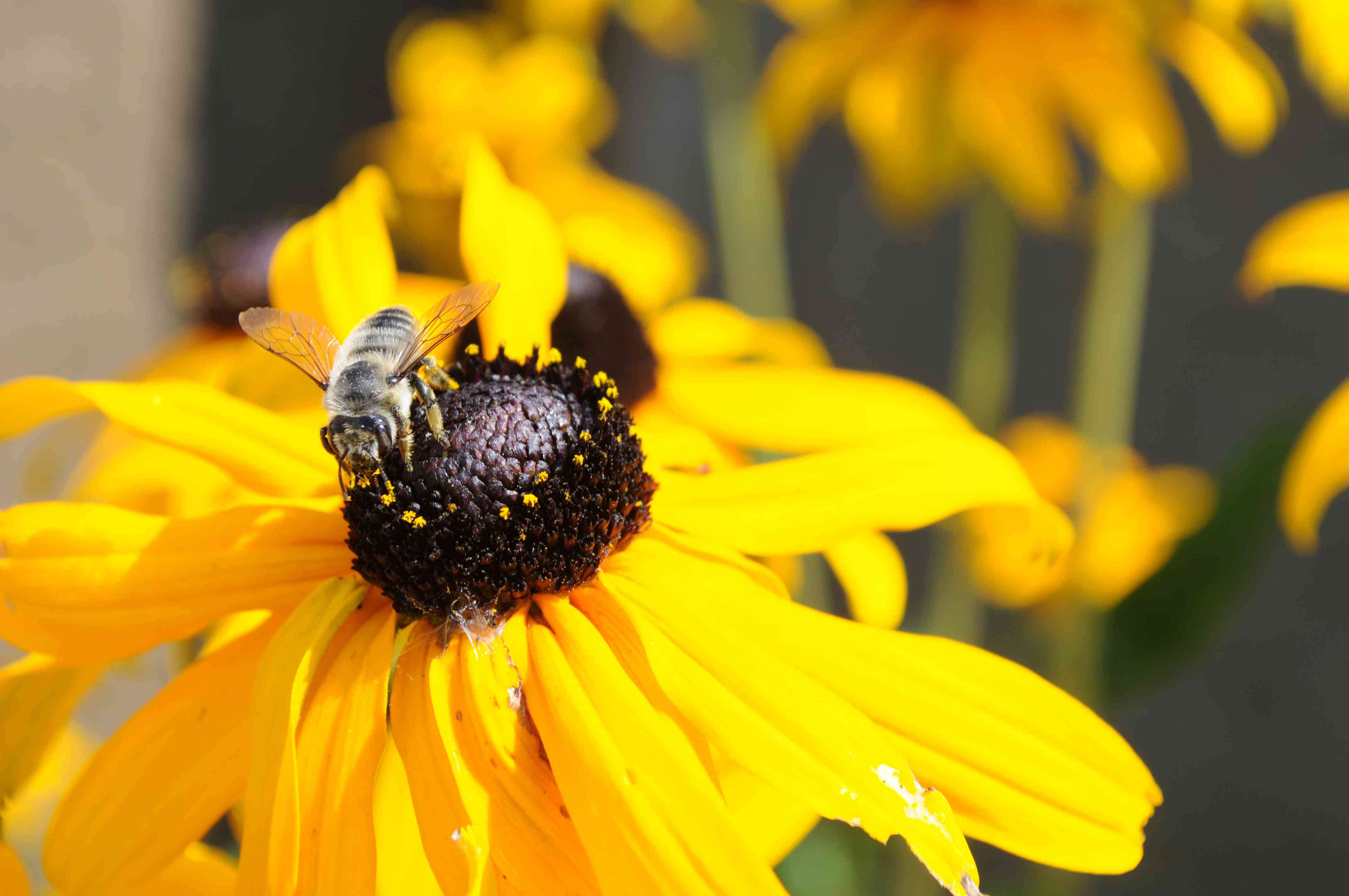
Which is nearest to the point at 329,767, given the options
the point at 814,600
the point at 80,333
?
the point at 814,600

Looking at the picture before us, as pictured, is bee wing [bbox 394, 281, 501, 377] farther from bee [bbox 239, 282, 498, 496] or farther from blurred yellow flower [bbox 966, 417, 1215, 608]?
blurred yellow flower [bbox 966, 417, 1215, 608]

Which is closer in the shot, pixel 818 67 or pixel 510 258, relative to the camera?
pixel 510 258

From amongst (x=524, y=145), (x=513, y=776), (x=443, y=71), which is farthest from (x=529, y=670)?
(x=443, y=71)

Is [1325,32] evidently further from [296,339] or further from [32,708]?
[32,708]

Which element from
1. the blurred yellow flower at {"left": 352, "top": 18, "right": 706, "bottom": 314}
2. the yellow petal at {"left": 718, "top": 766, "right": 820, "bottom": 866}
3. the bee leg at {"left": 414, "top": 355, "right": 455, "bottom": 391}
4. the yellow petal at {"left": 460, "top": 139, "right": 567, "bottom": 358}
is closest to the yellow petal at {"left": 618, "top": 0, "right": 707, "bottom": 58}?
the blurred yellow flower at {"left": 352, "top": 18, "right": 706, "bottom": 314}

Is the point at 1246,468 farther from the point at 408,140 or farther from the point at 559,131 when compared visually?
the point at 408,140

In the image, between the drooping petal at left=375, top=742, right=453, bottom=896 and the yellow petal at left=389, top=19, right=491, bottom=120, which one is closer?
the drooping petal at left=375, top=742, right=453, bottom=896

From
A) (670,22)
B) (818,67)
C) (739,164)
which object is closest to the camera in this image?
(818,67)
